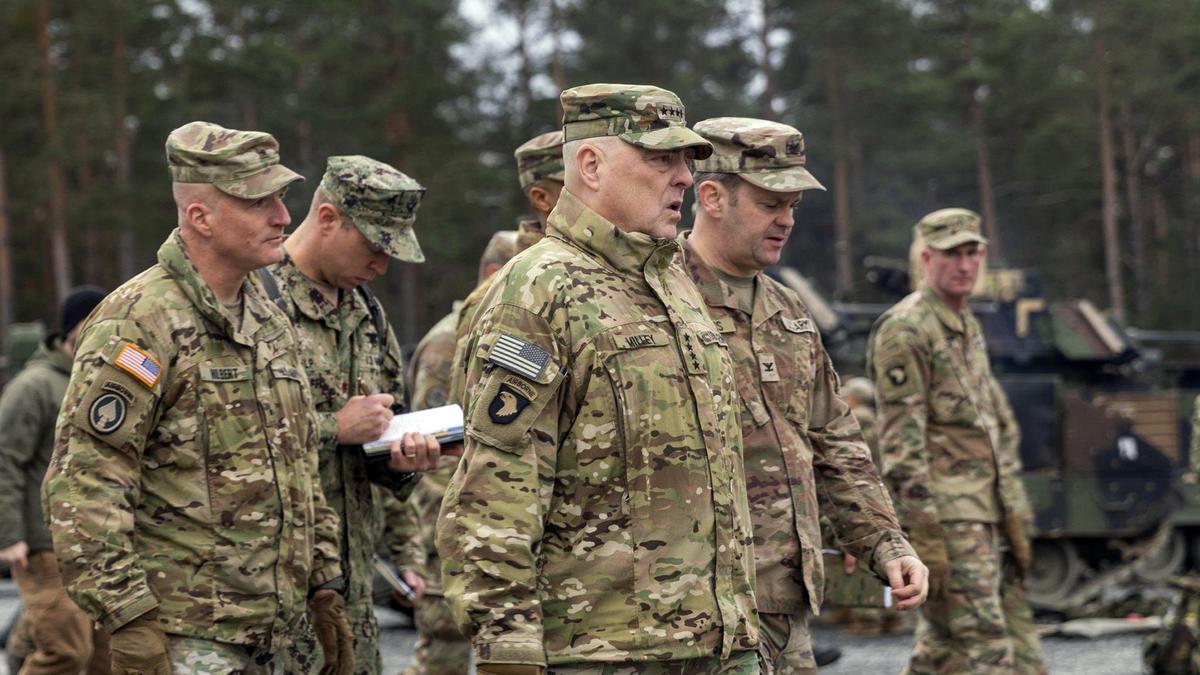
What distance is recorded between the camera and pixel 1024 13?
33656 mm

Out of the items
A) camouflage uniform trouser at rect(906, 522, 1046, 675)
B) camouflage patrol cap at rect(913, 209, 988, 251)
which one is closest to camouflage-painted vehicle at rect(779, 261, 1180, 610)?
camouflage patrol cap at rect(913, 209, 988, 251)

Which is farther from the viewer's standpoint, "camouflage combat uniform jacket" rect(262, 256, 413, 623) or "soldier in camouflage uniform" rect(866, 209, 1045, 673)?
"soldier in camouflage uniform" rect(866, 209, 1045, 673)

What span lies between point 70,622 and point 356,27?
2468 centimetres

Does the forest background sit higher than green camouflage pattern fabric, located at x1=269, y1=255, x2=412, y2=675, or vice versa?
the forest background

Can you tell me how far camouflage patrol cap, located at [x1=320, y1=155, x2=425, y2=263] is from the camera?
5242mm

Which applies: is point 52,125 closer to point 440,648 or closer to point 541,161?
point 440,648

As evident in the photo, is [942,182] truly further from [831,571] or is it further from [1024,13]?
[831,571]

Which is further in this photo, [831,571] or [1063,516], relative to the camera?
[1063,516]

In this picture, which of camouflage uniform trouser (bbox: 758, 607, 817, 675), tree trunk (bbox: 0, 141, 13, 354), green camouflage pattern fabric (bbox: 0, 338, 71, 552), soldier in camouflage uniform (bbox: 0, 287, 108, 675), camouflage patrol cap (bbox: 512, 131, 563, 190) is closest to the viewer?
camouflage uniform trouser (bbox: 758, 607, 817, 675)

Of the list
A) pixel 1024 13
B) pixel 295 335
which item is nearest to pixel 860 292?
pixel 1024 13

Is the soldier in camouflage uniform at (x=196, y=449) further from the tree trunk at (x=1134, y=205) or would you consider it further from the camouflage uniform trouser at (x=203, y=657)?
the tree trunk at (x=1134, y=205)

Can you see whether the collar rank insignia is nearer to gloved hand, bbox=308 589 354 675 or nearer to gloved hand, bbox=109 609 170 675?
gloved hand, bbox=109 609 170 675

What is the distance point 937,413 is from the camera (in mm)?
7098

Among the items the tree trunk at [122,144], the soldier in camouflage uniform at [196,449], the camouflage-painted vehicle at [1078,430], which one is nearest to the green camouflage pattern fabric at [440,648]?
the soldier in camouflage uniform at [196,449]
